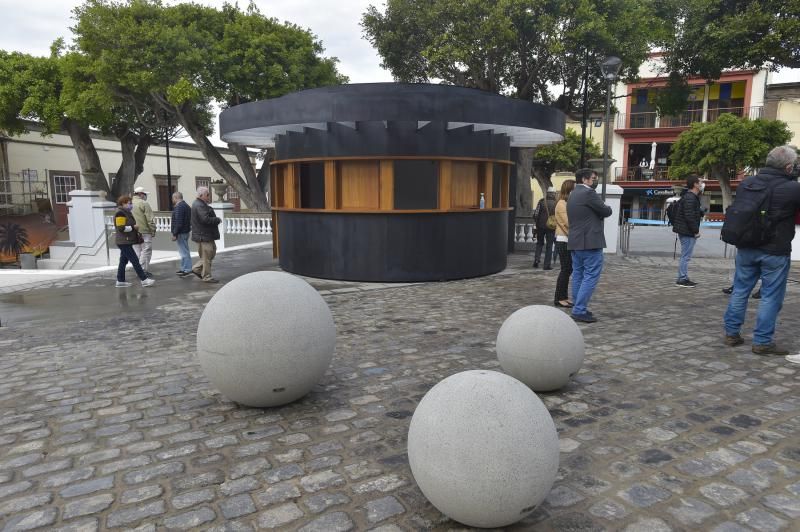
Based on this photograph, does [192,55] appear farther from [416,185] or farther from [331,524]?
[331,524]

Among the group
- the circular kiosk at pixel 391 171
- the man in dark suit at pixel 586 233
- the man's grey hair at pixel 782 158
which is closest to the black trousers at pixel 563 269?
the man in dark suit at pixel 586 233

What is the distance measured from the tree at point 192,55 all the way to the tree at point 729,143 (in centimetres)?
2584

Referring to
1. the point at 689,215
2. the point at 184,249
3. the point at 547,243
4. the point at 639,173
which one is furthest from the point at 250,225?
the point at 639,173

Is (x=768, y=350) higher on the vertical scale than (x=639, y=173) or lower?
lower

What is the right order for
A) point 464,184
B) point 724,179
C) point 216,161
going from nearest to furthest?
point 464,184 → point 216,161 → point 724,179

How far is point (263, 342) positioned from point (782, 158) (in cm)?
566

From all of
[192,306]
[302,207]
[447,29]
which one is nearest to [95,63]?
[447,29]

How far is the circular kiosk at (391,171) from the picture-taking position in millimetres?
10289

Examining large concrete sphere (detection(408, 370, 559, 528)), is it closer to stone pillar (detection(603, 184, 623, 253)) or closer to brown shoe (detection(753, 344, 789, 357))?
brown shoe (detection(753, 344, 789, 357))

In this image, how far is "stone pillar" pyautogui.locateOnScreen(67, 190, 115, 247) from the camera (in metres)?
19.5

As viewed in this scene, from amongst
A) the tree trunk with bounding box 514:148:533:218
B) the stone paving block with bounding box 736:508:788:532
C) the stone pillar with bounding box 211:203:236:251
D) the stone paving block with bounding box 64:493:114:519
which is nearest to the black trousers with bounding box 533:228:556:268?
the tree trunk with bounding box 514:148:533:218

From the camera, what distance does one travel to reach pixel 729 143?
111 ft

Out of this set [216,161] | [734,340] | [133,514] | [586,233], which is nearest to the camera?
[133,514]

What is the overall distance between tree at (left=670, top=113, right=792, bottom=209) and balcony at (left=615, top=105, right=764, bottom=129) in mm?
5012
